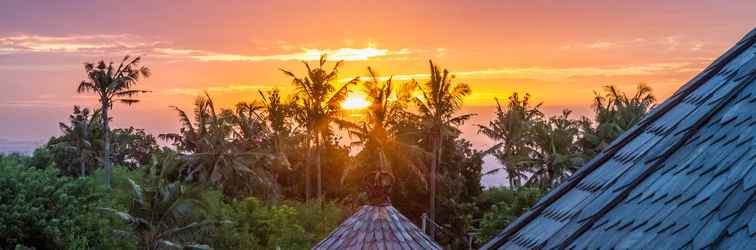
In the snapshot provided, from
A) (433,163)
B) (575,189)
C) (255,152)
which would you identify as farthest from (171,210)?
(575,189)

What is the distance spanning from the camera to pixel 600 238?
119 inches

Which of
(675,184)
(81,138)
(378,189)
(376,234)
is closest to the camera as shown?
(675,184)

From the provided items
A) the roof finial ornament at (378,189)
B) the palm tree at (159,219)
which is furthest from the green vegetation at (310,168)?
the roof finial ornament at (378,189)

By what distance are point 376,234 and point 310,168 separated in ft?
137

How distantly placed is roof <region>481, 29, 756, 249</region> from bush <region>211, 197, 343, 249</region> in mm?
33810

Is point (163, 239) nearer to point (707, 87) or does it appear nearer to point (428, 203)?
point (428, 203)

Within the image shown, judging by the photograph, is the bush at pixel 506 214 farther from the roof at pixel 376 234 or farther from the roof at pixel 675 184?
the roof at pixel 675 184

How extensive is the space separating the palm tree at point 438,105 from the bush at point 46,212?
18.9 metres

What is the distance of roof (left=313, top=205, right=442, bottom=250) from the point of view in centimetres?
1086

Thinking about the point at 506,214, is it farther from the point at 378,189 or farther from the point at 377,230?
the point at 377,230

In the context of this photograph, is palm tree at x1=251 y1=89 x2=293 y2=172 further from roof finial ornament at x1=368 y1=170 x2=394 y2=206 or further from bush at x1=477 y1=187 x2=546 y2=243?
roof finial ornament at x1=368 y1=170 x2=394 y2=206

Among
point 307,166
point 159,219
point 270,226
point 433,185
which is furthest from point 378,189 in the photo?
point 307,166

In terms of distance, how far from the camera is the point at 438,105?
43.5 metres

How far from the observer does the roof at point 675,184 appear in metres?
2.41
